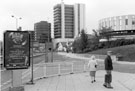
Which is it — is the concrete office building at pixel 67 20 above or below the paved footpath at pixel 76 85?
above

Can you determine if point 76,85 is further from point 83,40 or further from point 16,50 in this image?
point 83,40

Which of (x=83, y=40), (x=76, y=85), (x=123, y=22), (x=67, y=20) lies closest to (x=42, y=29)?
(x=76, y=85)

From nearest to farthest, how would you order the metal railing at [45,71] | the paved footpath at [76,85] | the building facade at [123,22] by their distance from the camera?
the paved footpath at [76,85] < the metal railing at [45,71] < the building facade at [123,22]

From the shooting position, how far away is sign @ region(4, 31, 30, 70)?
9578 millimetres

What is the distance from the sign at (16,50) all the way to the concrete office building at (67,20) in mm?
148497

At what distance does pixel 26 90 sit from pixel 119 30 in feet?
341

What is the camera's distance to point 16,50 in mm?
9820

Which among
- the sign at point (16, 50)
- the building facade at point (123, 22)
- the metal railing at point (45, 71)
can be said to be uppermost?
the building facade at point (123, 22)

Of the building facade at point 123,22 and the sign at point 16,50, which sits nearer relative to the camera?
the sign at point 16,50

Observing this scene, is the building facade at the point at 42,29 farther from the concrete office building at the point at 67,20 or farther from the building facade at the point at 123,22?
the concrete office building at the point at 67,20

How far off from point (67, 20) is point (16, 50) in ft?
515

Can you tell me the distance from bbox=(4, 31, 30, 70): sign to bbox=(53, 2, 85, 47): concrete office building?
487 feet

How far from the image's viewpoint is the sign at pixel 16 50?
958 cm

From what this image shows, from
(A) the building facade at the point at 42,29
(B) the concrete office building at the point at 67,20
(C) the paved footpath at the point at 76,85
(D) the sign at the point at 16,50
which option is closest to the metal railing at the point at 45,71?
(C) the paved footpath at the point at 76,85
